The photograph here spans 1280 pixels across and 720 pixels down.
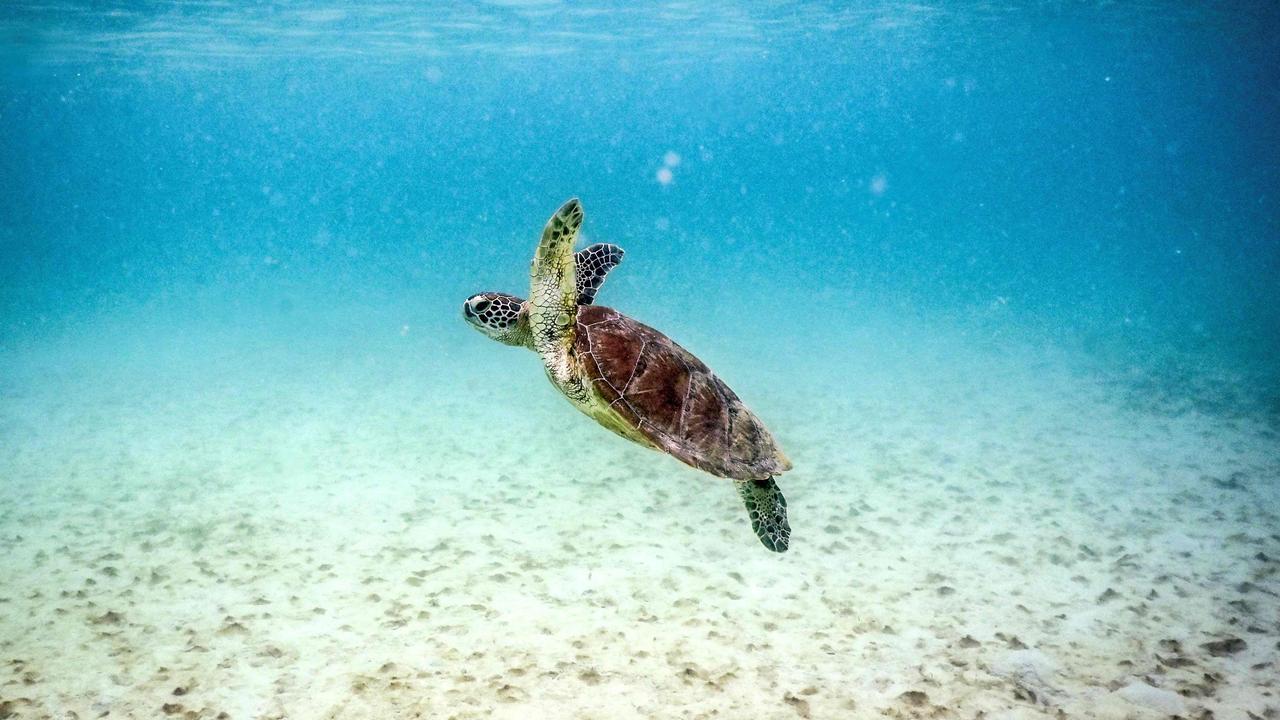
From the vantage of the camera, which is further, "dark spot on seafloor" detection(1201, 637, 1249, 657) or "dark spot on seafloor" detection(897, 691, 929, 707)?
"dark spot on seafloor" detection(1201, 637, 1249, 657)

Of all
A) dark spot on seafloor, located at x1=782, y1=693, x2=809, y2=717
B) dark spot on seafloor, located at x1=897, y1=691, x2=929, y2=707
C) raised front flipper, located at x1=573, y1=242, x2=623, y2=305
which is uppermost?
raised front flipper, located at x1=573, y1=242, x2=623, y2=305

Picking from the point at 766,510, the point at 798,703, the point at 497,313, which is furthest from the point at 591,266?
the point at 798,703

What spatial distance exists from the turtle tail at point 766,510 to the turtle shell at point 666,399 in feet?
0.98

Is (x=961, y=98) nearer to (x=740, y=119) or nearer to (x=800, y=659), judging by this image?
(x=740, y=119)

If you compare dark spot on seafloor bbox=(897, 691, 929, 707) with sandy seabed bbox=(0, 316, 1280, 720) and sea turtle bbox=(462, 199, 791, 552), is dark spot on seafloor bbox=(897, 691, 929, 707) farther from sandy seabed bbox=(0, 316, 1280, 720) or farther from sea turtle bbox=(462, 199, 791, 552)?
sea turtle bbox=(462, 199, 791, 552)

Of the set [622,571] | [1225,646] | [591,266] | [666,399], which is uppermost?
[591,266]

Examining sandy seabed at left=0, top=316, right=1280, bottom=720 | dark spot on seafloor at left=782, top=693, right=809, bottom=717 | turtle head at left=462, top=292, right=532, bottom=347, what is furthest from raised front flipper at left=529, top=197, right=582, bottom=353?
dark spot on seafloor at left=782, top=693, right=809, bottom=717

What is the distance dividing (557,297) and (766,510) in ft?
6.28

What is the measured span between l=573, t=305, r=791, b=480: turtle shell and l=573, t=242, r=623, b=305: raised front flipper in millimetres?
374

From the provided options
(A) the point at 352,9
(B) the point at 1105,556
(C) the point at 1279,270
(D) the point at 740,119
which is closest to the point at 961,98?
(D) the point at 740,119

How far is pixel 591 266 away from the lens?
14.6 ft

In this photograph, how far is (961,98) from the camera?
6738 centimetres

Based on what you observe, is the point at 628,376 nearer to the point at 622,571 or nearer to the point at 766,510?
the point at 766,510

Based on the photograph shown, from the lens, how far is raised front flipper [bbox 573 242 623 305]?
4426mm
